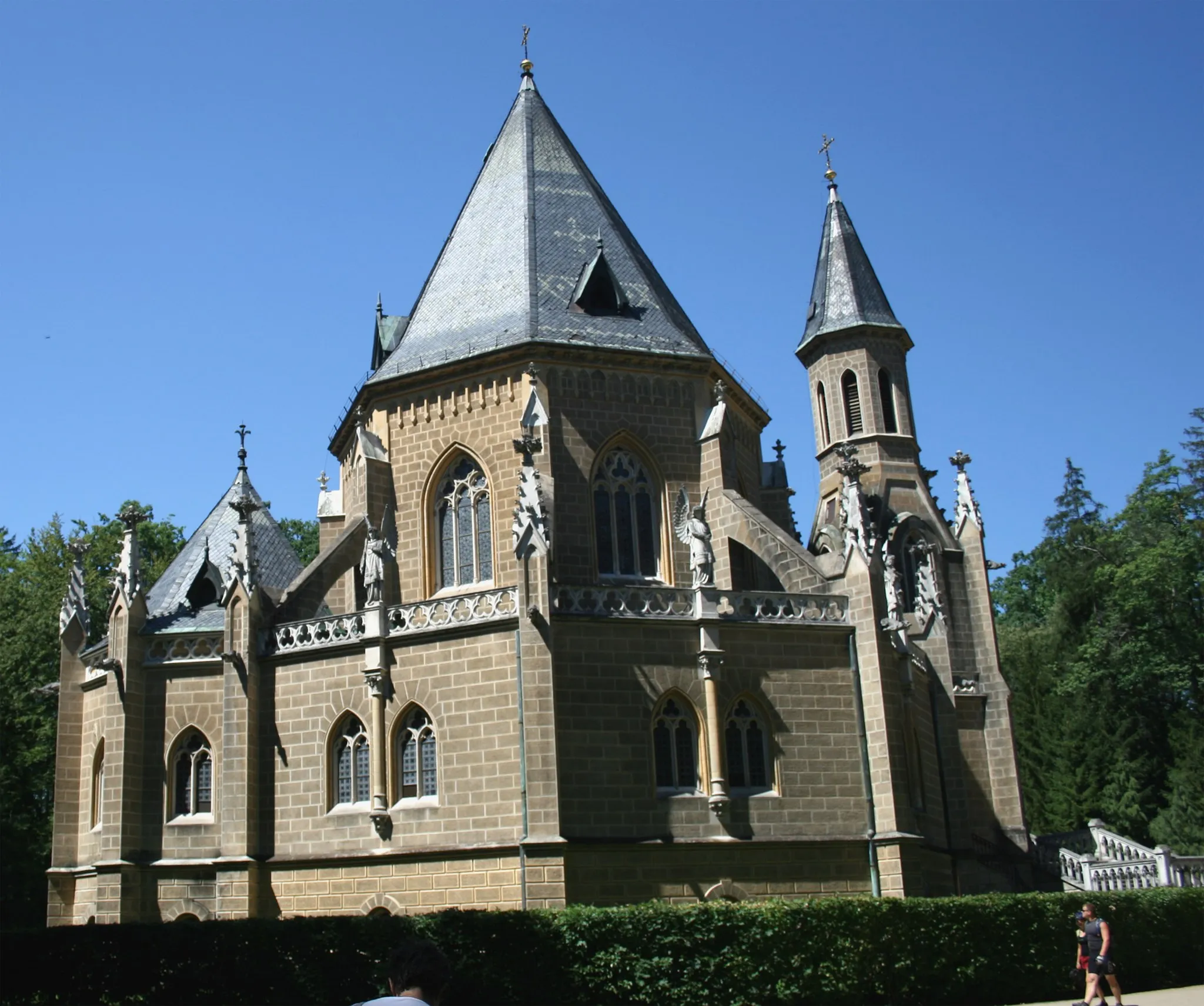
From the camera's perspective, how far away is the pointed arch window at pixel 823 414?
38.8m

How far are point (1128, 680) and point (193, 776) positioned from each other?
113ft

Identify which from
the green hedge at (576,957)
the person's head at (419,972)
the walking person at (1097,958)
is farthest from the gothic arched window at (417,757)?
the person's head at (419,972)

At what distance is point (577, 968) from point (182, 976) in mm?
6074

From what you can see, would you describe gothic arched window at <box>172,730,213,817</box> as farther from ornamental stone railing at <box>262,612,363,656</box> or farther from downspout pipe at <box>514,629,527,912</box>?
downspout pipe at <box>514,629,527,912</box>

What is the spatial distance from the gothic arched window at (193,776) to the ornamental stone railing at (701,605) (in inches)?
340

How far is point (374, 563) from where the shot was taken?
27375mm

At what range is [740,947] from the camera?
65.4 feet

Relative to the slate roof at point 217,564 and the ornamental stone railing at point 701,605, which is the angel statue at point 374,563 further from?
the ornamental stone railing at point 701,605

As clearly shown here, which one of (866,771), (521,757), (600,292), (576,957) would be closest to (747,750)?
(866,771)

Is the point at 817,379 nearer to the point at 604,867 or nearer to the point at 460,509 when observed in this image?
the point at 460,509

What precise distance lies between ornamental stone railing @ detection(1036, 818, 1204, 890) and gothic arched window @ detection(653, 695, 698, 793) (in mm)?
12599

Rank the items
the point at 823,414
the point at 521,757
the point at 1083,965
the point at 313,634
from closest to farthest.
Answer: the point at 1083,965, the point at 521,757, the point at 313,634, the point at 823,414

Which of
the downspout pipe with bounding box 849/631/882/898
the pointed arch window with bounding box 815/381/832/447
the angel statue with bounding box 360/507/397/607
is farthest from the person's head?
the pointed arch window with bounding box 815/381/832/447

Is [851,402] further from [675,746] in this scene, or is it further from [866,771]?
[675,746]
